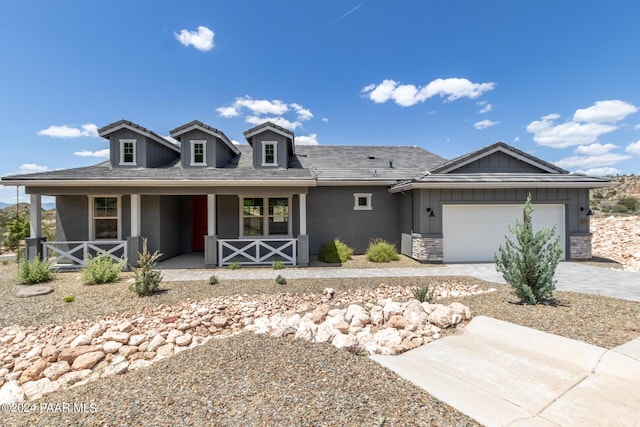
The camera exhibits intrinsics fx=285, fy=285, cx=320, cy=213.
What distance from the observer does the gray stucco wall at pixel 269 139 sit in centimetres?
1259

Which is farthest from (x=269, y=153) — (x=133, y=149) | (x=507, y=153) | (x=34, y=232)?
(x=507, y=153)

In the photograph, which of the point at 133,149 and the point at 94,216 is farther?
the point at 133,149

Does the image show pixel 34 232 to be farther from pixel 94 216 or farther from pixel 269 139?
pixel 269 139

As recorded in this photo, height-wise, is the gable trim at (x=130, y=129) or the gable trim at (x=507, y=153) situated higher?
the gable trim at (x=130, y=129)

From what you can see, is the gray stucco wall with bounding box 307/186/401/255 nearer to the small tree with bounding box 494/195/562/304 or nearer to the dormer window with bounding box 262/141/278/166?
the dormer window with bounding box 262/141/278/166

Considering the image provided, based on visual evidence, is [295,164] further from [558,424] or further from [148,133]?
[558,424]

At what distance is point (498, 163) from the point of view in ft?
38.3

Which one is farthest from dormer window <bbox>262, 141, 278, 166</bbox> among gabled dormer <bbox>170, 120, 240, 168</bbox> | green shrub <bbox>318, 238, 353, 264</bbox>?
green shrub <bbox>318, 238, 353, 264</bbox>

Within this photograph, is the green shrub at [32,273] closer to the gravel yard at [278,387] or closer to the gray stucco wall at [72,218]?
the gray stucco wall at [72,218]

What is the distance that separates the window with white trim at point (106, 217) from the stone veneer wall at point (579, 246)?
17.7m

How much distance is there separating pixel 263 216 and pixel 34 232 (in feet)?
25.8

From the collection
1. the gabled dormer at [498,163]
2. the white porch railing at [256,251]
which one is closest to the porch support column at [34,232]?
the white porch railing at [256,251]

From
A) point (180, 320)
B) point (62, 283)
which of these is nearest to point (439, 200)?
point (180, 320)

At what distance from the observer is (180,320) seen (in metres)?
5.95
